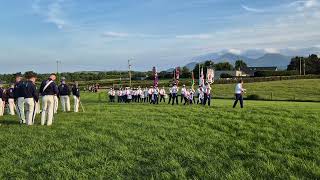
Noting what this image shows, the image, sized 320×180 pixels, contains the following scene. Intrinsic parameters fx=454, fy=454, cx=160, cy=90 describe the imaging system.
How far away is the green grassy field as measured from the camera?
10.6 metres

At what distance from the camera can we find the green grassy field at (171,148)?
10648 mm

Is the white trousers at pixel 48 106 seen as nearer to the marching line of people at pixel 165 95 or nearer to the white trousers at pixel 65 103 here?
the white trousers at pixel 65 103

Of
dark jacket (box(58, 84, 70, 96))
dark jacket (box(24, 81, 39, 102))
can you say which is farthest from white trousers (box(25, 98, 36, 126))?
dark jacket (box(58, 84, 70, 96))

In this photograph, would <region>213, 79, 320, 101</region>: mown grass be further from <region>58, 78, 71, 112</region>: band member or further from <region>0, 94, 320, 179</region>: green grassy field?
<region>0, 94, 320, 179</region>: green grassy field

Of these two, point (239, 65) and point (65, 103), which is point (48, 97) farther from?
point (239, 65)

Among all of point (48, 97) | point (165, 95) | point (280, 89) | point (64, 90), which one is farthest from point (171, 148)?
point (280, 89)

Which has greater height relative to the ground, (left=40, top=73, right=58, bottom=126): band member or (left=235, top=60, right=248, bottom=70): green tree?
(left=235, top=60, right=248, bottom=70): green tree

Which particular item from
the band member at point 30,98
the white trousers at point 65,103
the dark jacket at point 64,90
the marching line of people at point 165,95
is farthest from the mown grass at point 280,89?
the band member at point 30,98

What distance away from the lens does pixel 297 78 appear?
95625mm

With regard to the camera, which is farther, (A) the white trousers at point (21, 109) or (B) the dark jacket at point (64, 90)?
(B) the dark jacket at point (64, 90)

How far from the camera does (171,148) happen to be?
12852 millimetres

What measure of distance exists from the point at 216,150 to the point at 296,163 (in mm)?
2357

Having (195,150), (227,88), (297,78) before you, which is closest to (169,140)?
(195,150)

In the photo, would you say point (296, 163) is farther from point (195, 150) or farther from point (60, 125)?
point (60, 125)
